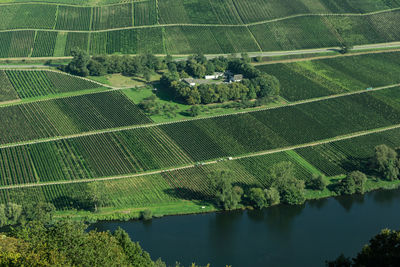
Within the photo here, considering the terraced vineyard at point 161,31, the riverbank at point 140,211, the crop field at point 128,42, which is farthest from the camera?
the terraced vineyard at point 161,31

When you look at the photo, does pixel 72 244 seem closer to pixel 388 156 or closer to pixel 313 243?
pixel 313 243

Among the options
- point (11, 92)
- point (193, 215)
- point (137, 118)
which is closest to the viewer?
point (193, 215)

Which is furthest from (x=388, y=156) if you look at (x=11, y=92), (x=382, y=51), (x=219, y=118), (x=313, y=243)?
(x=11, y=92)

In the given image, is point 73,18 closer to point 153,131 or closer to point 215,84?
point 215,84

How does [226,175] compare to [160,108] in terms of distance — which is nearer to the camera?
[226,175]

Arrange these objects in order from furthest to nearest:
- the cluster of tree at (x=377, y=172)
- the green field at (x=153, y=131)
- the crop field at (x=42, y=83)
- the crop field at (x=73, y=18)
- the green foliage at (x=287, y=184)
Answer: the crop field at (x=73, y=18)
the crop field at (x=42, y=83)
the green field at (x=153, y=131)
the cluster of tree at (x=377, y=172)
the green foliage at (x=287, y=184)

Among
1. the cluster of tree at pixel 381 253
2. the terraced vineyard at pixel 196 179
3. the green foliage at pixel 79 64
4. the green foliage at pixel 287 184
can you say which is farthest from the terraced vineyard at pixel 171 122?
the cluster of tree at pixel 381 253

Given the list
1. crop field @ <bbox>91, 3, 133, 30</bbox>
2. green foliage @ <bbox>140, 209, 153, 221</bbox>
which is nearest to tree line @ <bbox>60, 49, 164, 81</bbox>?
crop field @ <bbox>91, 3, 133, 30</bbox>

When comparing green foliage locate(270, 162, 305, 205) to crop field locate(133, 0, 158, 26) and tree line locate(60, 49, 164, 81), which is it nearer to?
tree line locate(60, 49, 164, 81)

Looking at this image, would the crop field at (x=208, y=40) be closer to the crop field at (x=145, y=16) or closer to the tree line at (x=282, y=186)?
the crop field at (x=145, y=16)
